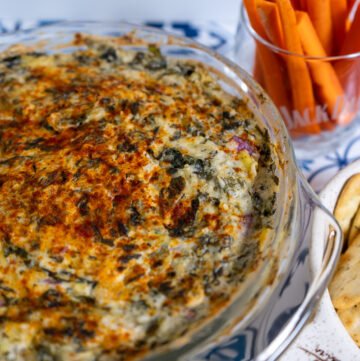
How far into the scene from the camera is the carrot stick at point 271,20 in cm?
216

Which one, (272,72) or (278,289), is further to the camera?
(272,72)

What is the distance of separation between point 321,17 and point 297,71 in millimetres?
196

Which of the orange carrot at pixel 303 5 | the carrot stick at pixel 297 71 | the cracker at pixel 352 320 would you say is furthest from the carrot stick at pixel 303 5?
the cracker at pixel 352 320

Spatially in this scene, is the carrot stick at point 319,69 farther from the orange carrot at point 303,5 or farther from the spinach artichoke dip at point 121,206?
the spinach artichoke dip at point 121,206

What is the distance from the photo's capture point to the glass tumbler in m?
2.30

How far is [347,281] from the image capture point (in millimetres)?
1914

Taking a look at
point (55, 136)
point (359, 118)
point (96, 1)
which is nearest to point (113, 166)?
point (55, 136)

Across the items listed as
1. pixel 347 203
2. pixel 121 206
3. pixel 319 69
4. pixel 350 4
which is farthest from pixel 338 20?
pixel 121 206

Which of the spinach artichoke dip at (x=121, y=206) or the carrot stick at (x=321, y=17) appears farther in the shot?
the carrot stick at (x=321, y=17)

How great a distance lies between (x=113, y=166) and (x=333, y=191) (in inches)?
28.2

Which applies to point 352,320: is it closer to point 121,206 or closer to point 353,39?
point 121,206

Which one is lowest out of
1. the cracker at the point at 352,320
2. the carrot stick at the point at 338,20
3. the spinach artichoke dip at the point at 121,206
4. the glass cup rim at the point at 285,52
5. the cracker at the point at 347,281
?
the cracker at the point at 352,320

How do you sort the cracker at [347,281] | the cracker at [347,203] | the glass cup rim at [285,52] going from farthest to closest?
the glass cup rim at [285,52], the cracker at [347,203], the cracker at [347,281]

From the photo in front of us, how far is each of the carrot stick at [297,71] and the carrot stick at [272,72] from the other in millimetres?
47
